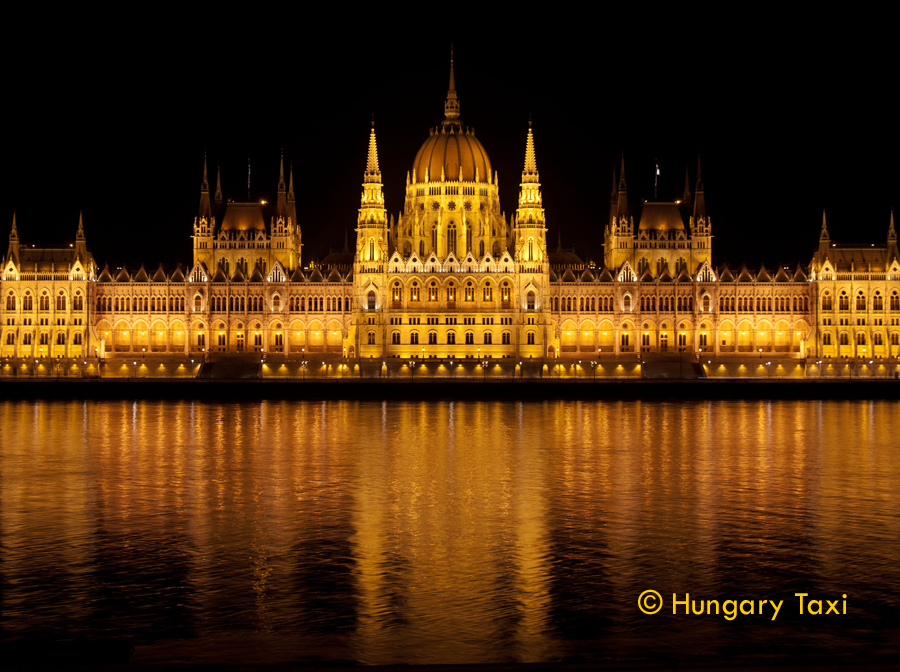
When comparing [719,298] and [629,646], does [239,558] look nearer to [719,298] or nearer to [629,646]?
[629,646]

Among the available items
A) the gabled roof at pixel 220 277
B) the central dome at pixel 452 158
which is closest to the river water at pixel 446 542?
the gabled roof at pixel 220 277

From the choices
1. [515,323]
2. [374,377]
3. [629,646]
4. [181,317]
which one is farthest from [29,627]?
[181,317]

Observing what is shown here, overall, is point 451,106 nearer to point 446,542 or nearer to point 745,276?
point 745,276

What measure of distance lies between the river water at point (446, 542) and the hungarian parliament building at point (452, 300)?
50116mm

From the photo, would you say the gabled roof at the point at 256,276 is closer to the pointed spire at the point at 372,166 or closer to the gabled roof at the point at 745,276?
the pointed spire at the point at 372,166

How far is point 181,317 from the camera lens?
11250 cm

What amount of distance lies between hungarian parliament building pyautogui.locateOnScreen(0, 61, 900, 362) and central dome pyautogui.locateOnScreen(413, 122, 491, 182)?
0.16 metres

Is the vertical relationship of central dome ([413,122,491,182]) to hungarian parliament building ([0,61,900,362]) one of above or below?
above

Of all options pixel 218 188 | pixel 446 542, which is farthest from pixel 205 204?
pixel 446 542

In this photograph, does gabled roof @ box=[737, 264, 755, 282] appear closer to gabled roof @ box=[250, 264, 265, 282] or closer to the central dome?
the central dome

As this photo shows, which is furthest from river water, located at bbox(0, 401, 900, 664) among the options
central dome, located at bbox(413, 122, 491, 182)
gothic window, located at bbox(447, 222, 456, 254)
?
central dome, located at bbox(413, 122, 491, 182)

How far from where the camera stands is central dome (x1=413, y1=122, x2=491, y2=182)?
379ft

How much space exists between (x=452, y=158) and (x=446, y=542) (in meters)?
90.6

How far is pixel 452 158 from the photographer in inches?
4569
